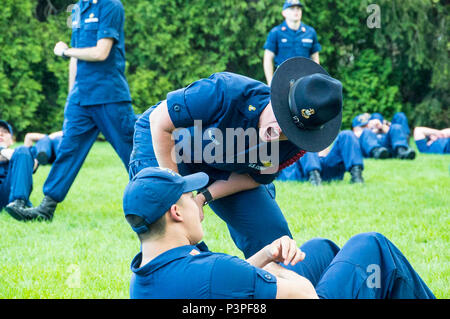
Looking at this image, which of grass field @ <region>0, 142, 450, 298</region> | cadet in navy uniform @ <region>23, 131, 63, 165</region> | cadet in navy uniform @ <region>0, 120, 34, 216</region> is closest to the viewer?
grass field @ <region>0, 142, 450, 298</region>

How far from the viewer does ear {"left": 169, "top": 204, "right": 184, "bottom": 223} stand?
2.40m

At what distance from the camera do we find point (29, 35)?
14836mm

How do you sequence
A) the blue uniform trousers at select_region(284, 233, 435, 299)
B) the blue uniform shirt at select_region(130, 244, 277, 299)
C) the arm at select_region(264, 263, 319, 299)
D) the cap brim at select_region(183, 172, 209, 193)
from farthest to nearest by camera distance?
the blue uniform trousers at select_region(284, 233, 435, 299)
the cap brim at select_region(183, 172, 209, 193)
the arm at select_region(264, 263, 319, 299)
the blue uniform shirt at select_region(130, 244, 277, 299)

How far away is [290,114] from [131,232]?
2743mm

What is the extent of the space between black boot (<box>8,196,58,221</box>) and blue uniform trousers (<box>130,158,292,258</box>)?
7.72 ft

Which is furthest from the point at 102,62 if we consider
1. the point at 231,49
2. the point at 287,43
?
the point at 231,49

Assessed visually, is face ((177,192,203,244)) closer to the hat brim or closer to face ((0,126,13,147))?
the hat brim

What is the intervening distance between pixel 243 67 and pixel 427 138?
6.14 metres

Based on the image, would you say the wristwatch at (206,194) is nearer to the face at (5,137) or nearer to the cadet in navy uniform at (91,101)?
the cadet in navy uniform at (91,101)

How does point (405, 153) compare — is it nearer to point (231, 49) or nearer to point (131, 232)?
point (131, 232)

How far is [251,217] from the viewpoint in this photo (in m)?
3.52

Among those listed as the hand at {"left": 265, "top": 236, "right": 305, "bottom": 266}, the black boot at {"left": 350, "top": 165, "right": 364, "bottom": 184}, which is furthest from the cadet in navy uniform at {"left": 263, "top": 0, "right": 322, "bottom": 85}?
the hand at {"left": 265, "top": 236, "right": 305, "bottom": 266}
